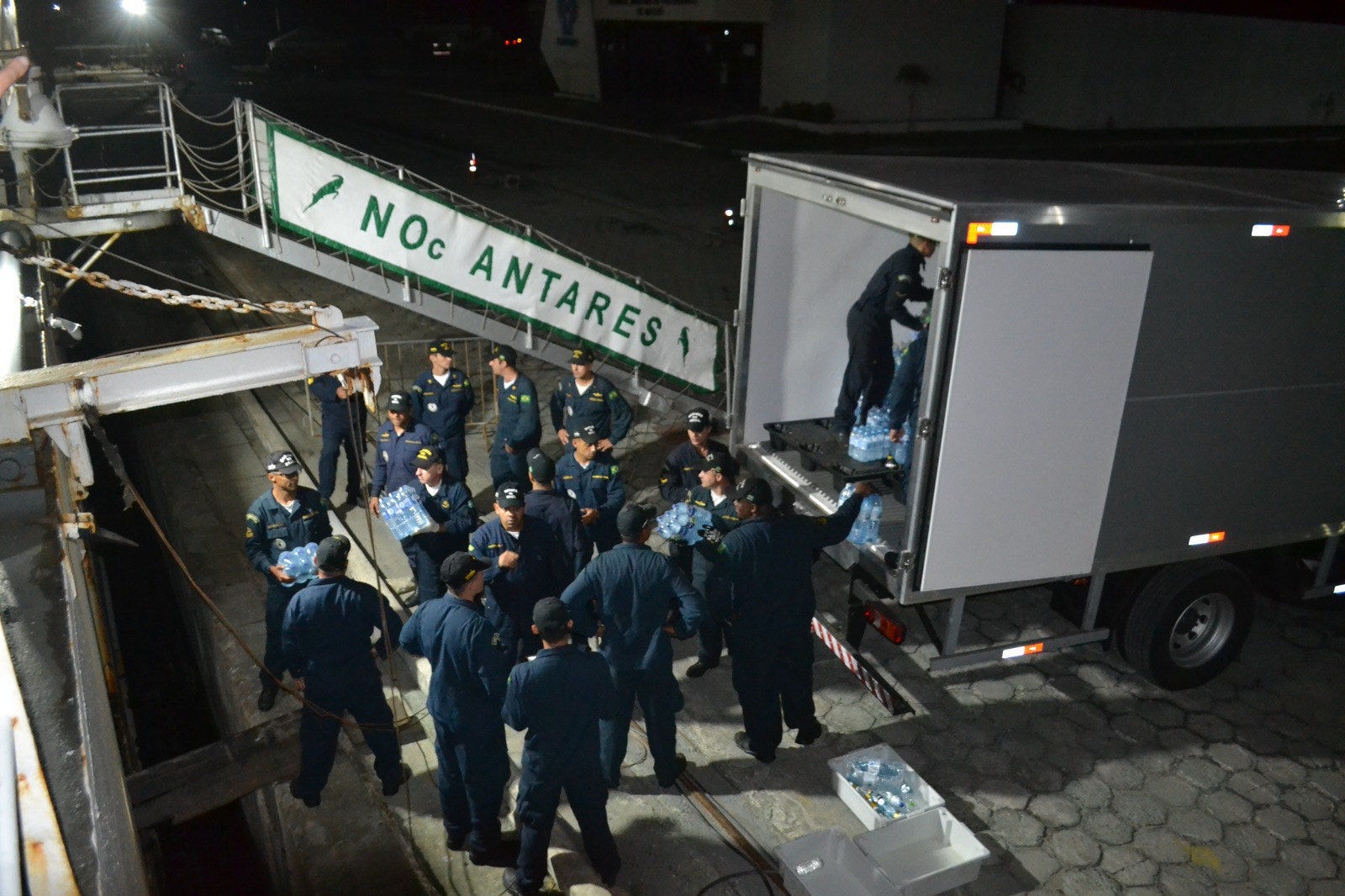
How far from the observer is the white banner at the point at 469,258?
28.8 ft

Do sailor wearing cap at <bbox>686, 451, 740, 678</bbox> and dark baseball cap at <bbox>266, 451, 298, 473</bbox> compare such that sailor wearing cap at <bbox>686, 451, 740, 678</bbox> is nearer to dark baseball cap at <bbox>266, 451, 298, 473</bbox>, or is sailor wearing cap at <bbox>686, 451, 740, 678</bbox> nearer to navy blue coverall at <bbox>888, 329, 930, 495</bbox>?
navy blue coverall at <bbox>888, 329, 930, 495</bbox>

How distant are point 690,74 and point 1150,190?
33924 millimetres

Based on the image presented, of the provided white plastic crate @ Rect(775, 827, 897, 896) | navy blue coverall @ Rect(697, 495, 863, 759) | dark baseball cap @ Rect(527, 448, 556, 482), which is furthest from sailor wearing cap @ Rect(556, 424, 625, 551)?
white plastic crate @ Rect(775, 827, 897, 896)

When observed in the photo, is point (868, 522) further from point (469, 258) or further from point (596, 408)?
point (469, 258)

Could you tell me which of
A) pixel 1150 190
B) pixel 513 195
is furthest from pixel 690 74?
pixel 1150 190

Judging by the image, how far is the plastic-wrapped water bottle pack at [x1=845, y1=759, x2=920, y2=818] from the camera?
5699mm

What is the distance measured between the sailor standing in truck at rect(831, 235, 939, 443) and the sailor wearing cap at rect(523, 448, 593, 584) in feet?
7.69

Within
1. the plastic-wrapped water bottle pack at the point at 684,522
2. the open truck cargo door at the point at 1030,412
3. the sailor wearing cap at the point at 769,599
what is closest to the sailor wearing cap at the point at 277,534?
the plastic-wrapped water bottle pack at the point at 684,522

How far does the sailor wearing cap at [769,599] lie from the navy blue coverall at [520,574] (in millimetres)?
1015

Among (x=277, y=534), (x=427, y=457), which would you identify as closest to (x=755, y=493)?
(x=427, y=457)

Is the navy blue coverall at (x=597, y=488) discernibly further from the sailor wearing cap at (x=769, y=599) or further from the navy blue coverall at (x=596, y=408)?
the sailor wearing cap at (x=769, y=599)

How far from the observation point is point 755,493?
19.5ft

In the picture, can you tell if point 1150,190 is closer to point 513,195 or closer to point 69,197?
point 69,197

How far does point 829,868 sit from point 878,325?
4.04 meters
